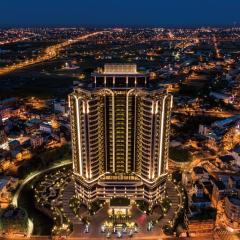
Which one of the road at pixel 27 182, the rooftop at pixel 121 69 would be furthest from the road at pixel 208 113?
the rooftop at pixel 121 69

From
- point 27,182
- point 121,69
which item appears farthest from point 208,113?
point 27,182

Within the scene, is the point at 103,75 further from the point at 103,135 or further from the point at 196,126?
the point at 196,126

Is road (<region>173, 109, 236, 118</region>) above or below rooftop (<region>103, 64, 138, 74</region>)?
below

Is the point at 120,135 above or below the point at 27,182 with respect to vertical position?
above

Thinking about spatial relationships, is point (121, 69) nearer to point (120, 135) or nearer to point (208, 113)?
point (120, 135)

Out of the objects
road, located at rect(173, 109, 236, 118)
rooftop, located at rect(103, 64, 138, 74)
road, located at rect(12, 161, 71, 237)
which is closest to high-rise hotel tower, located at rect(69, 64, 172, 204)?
rooftop, located at rect(103, 64, 138, 74)

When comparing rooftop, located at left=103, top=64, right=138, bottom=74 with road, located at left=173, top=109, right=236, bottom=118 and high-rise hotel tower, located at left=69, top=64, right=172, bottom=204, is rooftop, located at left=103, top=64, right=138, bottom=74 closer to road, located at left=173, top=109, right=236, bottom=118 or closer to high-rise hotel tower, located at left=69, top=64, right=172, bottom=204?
high-rise hotel tower, located at left=69, top=64, right=172, bottom=204

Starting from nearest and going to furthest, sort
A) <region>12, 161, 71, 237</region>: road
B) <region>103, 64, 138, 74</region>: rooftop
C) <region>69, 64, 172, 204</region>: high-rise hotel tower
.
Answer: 1. <region>69, 64, 172, 204</region>: high-rise hotel tower
2. <region>103, 64, 138, 74</region>: rooftop
3. <region>12, 161, 71, 237</region>: road

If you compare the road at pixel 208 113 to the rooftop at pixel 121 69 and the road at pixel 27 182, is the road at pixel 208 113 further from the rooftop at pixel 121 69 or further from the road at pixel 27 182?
the rooftop at pixel 121 69

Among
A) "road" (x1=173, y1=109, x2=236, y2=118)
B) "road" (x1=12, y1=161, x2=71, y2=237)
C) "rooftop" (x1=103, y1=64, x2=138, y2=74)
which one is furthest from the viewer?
"road" (x1=173, y1=109, x2=236, y2=118)
